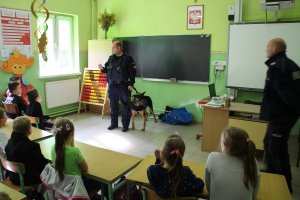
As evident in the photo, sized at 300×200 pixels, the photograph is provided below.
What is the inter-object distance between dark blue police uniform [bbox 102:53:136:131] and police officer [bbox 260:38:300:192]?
2.63 m

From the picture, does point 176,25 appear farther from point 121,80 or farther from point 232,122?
point 232,122

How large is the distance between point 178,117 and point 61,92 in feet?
8.50

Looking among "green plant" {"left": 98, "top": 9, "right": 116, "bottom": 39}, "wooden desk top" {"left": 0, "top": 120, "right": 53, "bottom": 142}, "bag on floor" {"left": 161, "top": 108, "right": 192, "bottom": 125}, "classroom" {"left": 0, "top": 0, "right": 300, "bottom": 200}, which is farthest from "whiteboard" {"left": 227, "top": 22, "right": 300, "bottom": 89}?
"wooden desk top" {"left": 0, "top": 120, "right": 53, "bottom": 142}

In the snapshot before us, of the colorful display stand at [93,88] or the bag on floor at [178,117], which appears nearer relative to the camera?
the bag on floor at [178,117]

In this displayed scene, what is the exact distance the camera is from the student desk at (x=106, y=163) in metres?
1.91

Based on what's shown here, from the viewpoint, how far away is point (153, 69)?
6008 millimetres

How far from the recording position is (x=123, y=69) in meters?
4.89

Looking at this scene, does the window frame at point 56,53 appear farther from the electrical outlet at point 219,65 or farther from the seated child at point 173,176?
the seated child at point 173,176

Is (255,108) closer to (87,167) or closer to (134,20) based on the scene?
(87,167)

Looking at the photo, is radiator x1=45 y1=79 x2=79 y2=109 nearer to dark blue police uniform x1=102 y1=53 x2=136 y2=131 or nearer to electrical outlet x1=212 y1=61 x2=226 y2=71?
dark blue police uniform x1=102 y1=53 x2=136 y2=131

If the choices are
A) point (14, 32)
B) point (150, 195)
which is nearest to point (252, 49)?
point (150, 195)

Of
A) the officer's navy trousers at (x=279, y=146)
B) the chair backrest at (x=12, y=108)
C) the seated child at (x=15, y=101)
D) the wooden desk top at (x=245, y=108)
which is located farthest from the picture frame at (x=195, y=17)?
the chair backrest at (x=12, y=108)

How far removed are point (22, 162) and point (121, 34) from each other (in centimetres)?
471

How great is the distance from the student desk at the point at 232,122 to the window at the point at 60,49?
11.7 ft
